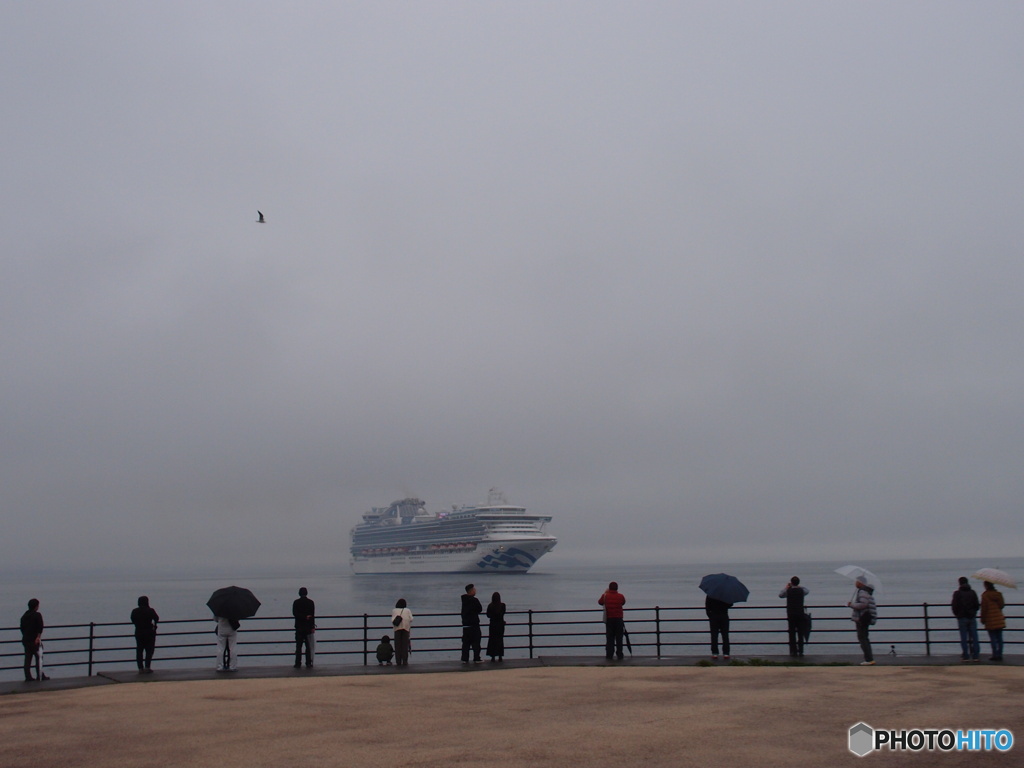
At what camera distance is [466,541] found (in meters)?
114

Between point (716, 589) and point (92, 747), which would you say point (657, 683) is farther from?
point (92, 747)

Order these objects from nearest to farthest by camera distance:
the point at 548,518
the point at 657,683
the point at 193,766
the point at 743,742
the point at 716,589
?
the point at 193,766
the point at 743,742
the point at 657,683
the point at 716,589
the point at 548,518

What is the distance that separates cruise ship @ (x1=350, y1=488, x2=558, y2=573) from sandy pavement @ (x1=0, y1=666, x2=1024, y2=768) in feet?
328

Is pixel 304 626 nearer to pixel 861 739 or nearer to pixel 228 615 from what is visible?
pixel 228 615

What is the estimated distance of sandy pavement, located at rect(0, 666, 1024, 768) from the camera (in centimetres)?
796

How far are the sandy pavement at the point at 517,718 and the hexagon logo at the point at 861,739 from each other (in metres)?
0.10

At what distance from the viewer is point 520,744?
27.6 feet

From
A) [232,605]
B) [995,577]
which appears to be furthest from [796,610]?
[232,605]

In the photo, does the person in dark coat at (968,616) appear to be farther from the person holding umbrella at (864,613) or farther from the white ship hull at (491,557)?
the white ship hull at (491,557)

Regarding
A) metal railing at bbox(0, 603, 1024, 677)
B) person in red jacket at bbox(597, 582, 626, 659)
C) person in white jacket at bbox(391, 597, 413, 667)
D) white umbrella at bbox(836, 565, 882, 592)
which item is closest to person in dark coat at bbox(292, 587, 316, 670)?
person in white jacket at bbox(391, 597, 413, 667)

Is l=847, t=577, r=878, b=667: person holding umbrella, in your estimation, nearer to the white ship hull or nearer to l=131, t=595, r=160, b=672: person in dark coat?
l=131, t=595, r=160, b=672: person in dark coat

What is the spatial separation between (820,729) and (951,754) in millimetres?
1328

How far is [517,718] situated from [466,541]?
347 ft

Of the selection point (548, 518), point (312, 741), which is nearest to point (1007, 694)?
point (312, 741)
